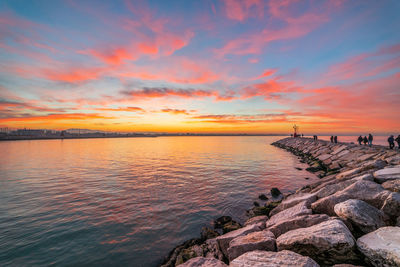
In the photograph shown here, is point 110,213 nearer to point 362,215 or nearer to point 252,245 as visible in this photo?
point 252,245

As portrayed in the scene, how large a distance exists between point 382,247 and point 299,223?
1.64 metres

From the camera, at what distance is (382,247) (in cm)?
306

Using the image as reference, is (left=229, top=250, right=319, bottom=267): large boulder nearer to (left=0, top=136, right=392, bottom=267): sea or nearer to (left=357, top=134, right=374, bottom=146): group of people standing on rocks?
(left=0, top=136, right=392, bottom=267): sea

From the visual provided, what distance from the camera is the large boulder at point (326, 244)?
3.21 meters

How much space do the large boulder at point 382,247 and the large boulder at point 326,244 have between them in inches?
7.5

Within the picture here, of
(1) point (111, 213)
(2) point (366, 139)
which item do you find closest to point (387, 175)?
(1) point (111, 213)

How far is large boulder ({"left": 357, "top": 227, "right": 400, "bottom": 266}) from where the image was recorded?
9.41 feet

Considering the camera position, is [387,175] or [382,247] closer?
[382,247]

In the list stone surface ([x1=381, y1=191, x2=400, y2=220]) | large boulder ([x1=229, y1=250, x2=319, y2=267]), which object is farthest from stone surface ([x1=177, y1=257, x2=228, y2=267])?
stone surface ([x1=381, y1=191, x2=400, y2=220])

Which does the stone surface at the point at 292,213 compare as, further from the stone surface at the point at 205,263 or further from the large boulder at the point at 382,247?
the stone surface at the point at 205,263

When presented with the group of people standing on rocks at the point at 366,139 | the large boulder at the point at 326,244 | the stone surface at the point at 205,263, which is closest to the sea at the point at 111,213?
the stone surface at the point at 205,263

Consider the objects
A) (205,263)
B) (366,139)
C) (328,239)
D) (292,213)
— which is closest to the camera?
(328,239)

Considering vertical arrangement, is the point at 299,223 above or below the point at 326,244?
below

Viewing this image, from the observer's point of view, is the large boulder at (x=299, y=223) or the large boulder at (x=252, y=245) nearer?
the large boulder at (x=252, y=245)
